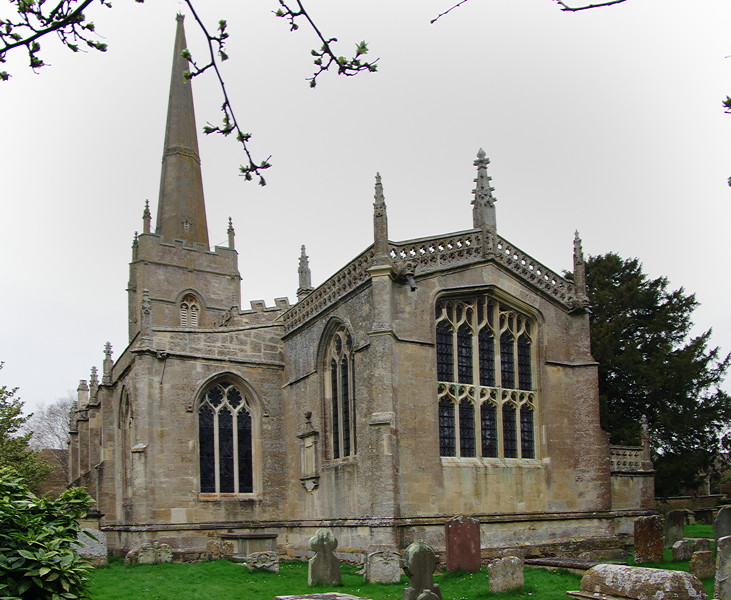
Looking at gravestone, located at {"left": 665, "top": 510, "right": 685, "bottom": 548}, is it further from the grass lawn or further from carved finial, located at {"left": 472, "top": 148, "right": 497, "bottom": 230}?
carved finial, located at {"left": 472, "top": 148, "right": 497, "bottom": 230}

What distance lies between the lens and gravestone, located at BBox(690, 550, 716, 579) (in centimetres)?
1499

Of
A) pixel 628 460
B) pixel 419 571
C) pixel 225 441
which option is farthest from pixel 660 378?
pixel 419 571

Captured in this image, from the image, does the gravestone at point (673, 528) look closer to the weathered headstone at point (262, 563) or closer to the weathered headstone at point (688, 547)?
the weathered headstone at point (688, 547)

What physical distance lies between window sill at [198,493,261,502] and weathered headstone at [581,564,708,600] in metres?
15.0

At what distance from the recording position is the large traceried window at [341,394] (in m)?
22.1

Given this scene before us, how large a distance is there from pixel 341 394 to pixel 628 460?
8.36 m

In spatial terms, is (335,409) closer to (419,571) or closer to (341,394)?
(341,394)

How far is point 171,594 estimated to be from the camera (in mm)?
Answer: 15469

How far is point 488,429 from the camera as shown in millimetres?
21609

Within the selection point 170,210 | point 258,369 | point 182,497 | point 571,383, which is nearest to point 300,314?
point 258,369

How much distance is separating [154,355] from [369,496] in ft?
26.6

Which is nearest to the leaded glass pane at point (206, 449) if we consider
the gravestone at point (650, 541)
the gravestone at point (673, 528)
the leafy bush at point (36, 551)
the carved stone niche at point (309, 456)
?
the carved stone niche at point (309, 456)

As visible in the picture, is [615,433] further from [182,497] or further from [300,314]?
[182,497]

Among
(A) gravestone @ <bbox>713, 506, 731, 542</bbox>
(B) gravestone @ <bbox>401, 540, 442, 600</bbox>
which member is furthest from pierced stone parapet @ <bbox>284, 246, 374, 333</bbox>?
(A) gravestone @ <bbox>713, 506, 731, 542</bbox>
